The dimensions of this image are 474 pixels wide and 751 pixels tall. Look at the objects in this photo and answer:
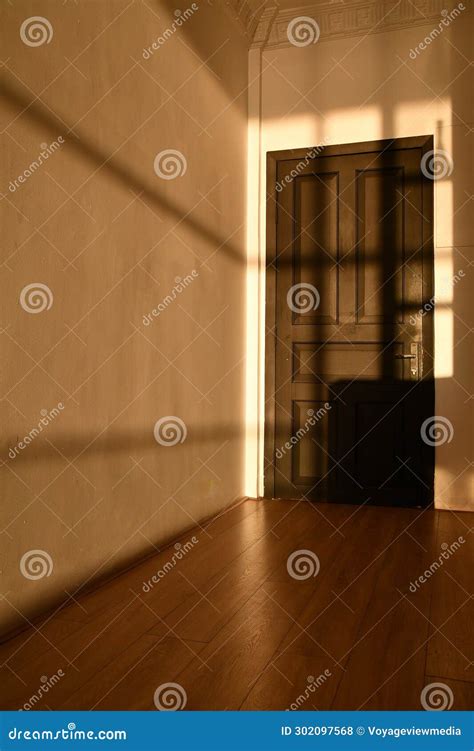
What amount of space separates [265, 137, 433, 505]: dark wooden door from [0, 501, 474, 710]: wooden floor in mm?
1151

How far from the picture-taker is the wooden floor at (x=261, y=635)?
1.76 meters

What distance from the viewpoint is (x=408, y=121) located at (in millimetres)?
4461

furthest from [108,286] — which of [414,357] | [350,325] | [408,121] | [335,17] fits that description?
[335,17]

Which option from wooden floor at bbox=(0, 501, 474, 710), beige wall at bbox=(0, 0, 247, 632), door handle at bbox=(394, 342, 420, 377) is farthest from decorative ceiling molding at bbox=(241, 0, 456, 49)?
wooden floor at bbox=(0, 501, 474, 710)

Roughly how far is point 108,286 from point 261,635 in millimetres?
1587

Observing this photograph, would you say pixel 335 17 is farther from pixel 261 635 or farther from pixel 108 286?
pixel 261 635

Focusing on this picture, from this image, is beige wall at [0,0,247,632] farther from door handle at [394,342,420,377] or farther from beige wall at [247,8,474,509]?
door handle at [394,342,420,377]

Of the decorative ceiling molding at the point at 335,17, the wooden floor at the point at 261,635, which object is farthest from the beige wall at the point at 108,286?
the decorative ceiling molding at the point at 335,17

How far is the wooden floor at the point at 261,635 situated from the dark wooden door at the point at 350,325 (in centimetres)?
115

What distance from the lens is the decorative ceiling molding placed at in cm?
443

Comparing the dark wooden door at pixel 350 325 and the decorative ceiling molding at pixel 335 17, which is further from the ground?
the decorative ceiling molding at pixel 335 17

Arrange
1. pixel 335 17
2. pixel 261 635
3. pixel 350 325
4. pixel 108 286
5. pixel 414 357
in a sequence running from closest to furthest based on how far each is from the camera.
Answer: pixel 261 635
pixel 108 286
pixel 414 357
pixel 350 325
pixel 335 17

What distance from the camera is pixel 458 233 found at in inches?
170

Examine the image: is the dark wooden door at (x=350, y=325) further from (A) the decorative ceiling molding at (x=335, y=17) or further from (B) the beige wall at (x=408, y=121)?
(A) the decorative ceiling molding at (x=335, y=17)
